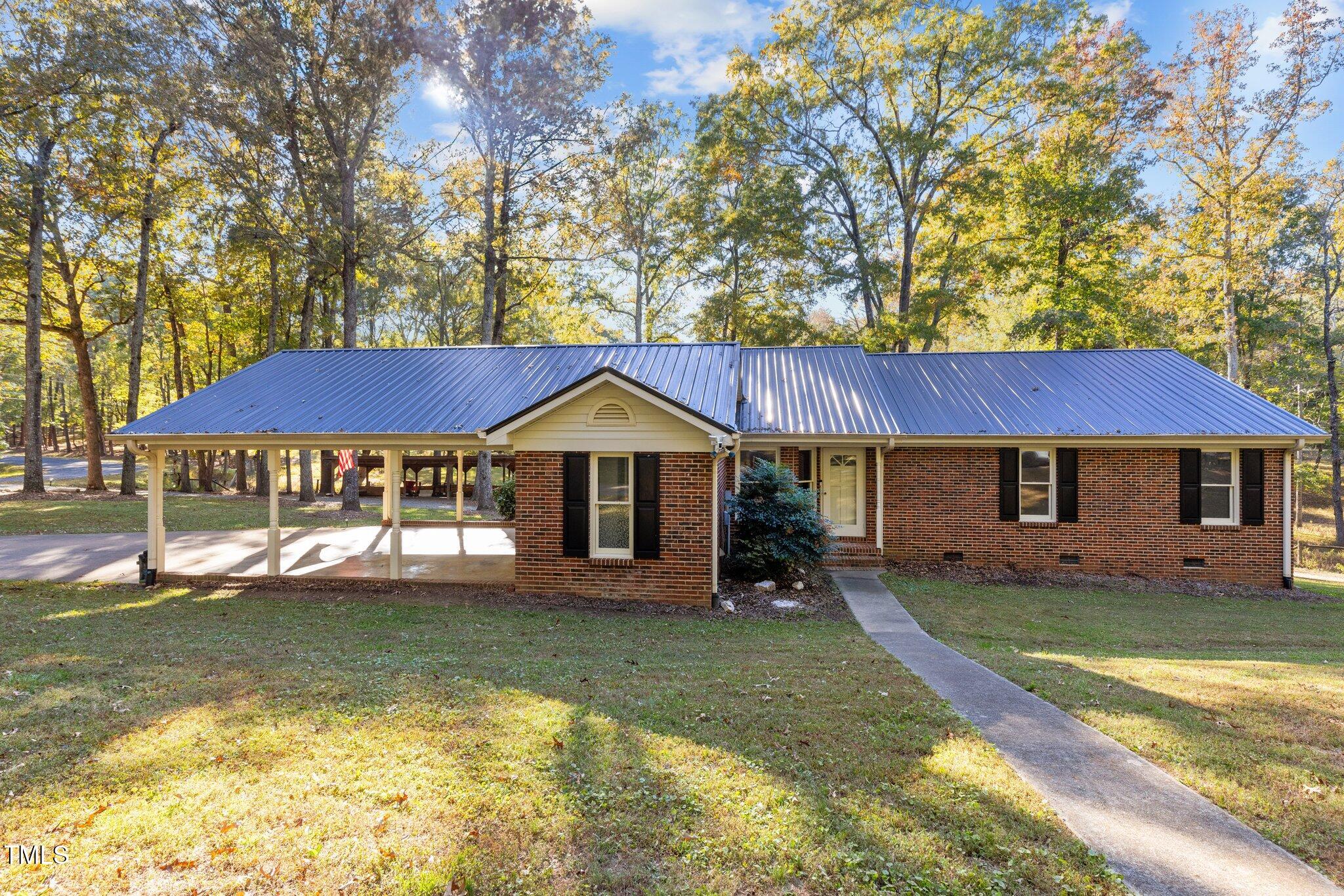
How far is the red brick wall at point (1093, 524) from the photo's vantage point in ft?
37.3

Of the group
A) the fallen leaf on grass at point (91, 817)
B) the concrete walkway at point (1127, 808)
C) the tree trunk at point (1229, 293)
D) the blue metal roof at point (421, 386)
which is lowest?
the concrete walkway at point (1127, 808)

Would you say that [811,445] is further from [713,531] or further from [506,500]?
[506,500]

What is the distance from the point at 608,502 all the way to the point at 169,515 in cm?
1543

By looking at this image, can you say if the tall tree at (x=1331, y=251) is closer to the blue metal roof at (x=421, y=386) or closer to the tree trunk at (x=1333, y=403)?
the tree trunk at (x=1333, y=403)

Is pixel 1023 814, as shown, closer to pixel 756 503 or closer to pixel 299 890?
pixel 299 890

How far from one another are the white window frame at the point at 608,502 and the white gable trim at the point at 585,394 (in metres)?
0.66

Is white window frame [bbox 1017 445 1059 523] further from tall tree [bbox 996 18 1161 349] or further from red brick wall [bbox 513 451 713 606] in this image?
tall tree [bbox 996 18 1161 349]

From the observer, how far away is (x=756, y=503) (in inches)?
420

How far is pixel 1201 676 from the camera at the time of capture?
18.6ft

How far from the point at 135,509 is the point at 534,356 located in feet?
44.7

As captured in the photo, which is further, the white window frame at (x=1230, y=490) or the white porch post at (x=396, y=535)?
the white window frame at (x=1230, y=490)

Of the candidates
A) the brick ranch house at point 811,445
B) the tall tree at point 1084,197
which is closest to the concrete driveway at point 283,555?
the brick ranch house at point 811,445

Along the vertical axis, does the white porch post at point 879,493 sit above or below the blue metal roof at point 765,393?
below

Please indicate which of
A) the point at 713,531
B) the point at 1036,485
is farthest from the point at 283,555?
the point at 1036,485
